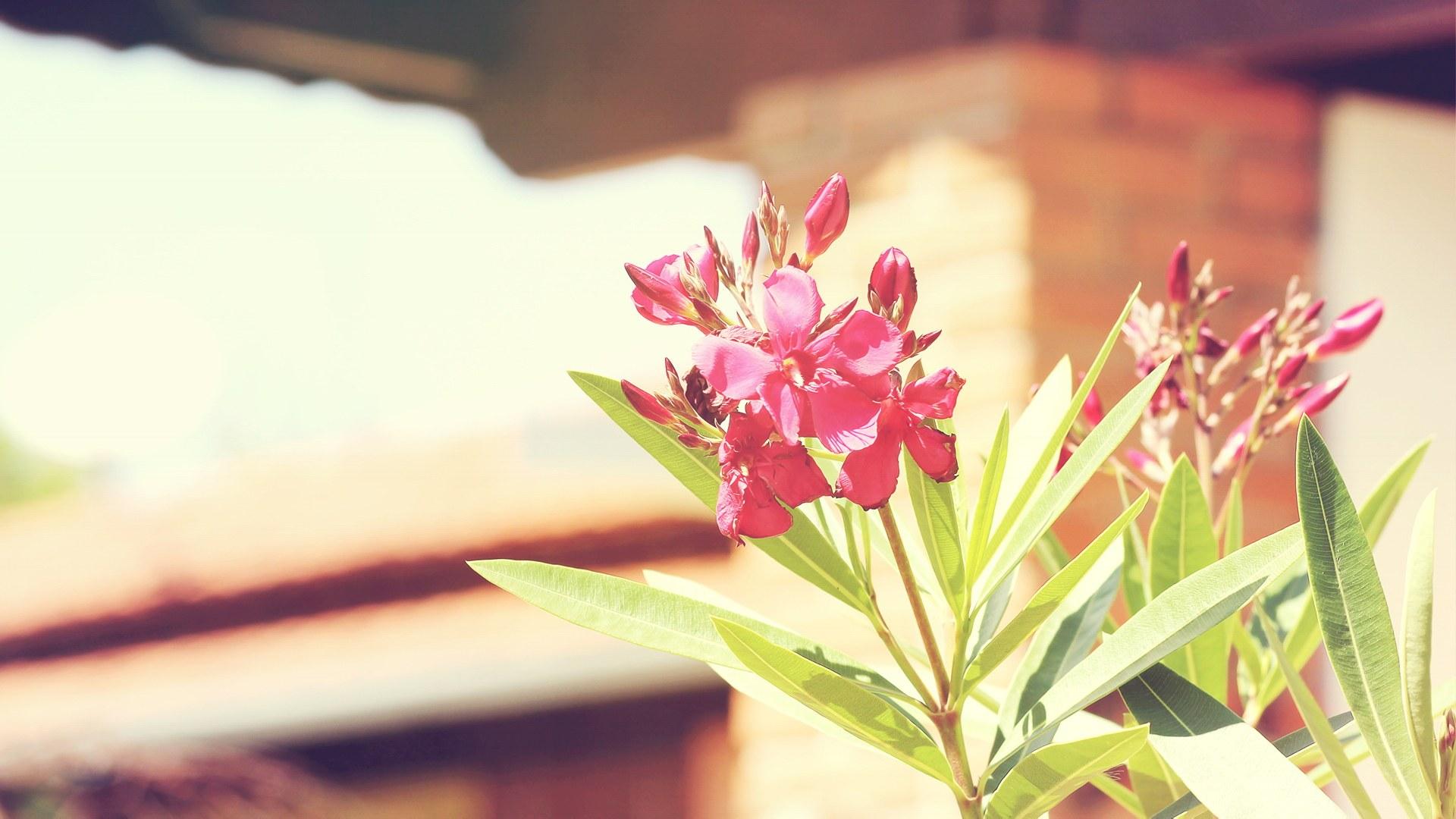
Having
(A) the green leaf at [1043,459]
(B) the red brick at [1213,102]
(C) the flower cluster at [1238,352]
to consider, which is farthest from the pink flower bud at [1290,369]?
(B) the red brick at [1213,102]

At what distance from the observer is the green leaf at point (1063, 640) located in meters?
0.45

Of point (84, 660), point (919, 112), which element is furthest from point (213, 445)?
point (919, 112)

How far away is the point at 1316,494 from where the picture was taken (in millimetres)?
360

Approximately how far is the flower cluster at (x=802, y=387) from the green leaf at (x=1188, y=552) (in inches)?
5.4

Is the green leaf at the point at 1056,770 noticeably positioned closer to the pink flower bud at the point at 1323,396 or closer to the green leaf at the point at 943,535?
the green leaf at the point at 943,535

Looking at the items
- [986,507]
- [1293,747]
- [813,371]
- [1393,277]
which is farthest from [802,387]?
[1393,277]

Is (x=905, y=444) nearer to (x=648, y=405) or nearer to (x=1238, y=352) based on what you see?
(x=648, y=405)

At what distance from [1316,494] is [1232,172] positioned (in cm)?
168

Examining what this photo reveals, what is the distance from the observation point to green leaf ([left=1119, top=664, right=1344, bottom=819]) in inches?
13.9

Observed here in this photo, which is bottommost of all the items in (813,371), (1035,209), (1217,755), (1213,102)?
(1217,755)

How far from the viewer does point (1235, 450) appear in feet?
1.81

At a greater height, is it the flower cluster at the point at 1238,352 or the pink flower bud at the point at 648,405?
the flower cluster at the point at 1238,352

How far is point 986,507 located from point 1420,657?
13 centimetres

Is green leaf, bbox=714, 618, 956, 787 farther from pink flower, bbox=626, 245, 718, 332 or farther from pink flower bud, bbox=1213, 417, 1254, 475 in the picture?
pink flower bud, bbox=1213, 417, 1254, 475
